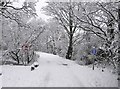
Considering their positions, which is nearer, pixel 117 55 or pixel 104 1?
pixel 117 55

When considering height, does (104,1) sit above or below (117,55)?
above

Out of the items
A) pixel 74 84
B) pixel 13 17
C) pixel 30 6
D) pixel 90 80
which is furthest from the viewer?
pixel 30 6

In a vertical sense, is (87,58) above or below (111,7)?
below

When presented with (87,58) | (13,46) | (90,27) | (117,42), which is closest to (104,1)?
(90,27)

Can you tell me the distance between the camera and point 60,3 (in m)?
32.6

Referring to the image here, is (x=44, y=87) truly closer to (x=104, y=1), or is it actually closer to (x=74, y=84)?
(x=74, y=84)

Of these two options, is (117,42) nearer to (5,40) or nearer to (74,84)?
(74,84)

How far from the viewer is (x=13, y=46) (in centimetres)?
4156

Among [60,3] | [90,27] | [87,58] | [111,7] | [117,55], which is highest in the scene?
[60,3]

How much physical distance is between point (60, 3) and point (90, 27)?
1512 centimetres

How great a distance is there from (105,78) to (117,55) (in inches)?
133

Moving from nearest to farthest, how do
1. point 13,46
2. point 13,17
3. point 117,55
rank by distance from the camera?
point 117,55 < point 13,17 < point 13,46

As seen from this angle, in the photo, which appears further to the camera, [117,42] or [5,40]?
[5,40]

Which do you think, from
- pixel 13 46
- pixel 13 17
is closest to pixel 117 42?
pixel 13 17
